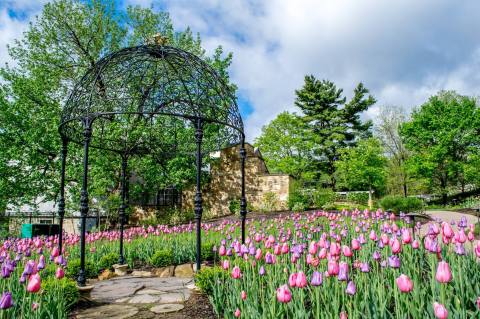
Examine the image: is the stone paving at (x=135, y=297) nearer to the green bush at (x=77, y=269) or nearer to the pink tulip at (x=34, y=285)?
the green bush at (x=77, y=269)

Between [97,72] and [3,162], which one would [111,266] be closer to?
[97,72]

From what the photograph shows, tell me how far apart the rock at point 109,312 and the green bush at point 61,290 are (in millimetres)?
190

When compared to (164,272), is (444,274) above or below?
above

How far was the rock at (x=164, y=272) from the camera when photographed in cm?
640

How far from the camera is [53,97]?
1769 centimetres

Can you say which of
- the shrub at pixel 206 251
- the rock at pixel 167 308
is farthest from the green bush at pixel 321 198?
the rock at pixel 167 308

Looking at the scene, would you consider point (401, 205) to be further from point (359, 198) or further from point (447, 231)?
point (447, 231)

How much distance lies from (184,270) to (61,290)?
3.12 m

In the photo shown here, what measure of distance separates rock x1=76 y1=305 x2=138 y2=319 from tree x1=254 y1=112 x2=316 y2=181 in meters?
27.2

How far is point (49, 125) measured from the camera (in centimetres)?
1573

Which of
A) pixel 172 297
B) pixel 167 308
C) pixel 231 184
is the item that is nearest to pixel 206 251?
pixel 172 297

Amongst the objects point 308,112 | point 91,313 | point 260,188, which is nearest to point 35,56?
point 260,188

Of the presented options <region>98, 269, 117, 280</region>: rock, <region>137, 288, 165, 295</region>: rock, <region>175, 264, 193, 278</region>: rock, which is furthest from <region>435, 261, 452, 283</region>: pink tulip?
<region>98, 269, 117, 280</region>: rock

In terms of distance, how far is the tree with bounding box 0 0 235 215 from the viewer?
51.6 feet
